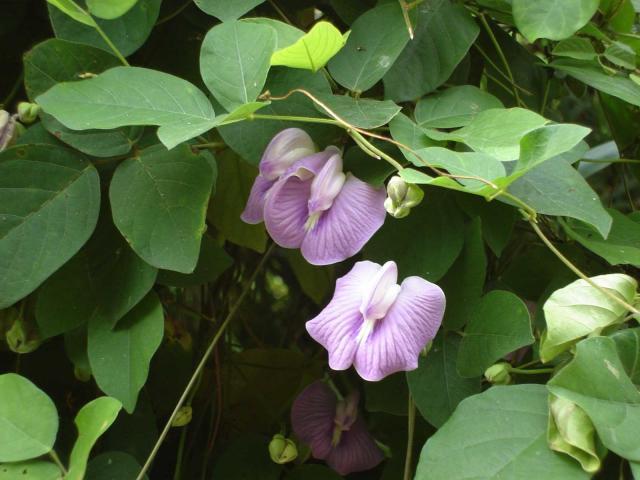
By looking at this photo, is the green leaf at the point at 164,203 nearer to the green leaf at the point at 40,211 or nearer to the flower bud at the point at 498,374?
the green leaf at the point at 40,211

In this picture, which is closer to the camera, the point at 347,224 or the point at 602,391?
the point at 602,391

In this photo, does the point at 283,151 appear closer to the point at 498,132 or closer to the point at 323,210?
the point at 323,210

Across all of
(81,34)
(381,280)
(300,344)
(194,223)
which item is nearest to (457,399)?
(381,280)

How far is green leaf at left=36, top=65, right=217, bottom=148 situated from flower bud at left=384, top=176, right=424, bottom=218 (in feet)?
0.44

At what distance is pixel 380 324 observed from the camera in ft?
1.76

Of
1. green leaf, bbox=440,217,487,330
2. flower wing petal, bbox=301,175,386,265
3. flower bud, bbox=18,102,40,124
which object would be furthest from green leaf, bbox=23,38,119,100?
green leaf, bbox=440,217,487,330

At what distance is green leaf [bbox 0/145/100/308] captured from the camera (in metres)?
0.57

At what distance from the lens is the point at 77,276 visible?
0.64 metres

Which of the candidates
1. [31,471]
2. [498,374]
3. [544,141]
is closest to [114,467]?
[31,471]

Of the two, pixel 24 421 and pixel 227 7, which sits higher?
pixel 227 7

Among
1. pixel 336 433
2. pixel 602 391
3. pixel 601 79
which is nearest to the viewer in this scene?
pixel 602 391

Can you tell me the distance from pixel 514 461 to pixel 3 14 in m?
0.62

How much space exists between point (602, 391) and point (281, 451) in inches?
14.2

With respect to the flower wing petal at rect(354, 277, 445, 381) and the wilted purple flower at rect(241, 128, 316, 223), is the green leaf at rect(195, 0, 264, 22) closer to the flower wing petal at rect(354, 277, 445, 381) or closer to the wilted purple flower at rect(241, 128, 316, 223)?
the wilted purple flower at rect(241, 128, 316, 223)
